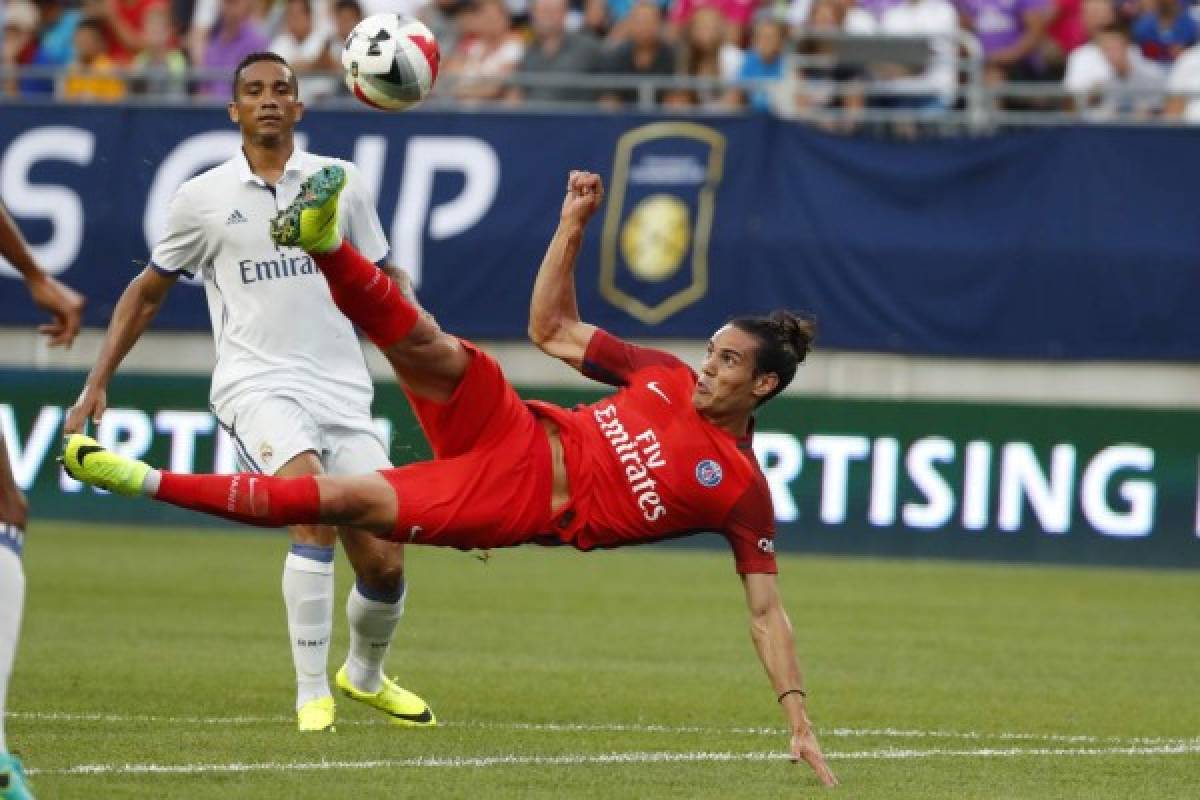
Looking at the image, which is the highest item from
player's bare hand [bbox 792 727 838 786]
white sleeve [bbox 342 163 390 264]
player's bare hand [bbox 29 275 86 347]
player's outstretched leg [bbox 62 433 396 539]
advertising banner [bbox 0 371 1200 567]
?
white sleeve [bbox 342 163 390 264]

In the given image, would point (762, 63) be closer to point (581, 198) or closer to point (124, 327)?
point (124, 327)

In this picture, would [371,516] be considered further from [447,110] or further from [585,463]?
[447,110]

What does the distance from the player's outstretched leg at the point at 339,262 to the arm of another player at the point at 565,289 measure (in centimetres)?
65

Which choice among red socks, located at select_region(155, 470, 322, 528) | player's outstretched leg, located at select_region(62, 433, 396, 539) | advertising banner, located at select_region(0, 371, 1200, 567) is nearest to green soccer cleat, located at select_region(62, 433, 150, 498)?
player's outstretched leg, located at select_region(62, 433, 396, 539)

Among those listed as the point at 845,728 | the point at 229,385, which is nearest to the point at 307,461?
the point at 229,385

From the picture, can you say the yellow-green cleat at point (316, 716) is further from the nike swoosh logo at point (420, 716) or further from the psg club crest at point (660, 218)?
the psg club crest at point (660, 218)

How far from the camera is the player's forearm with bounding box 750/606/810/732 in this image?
8.55m

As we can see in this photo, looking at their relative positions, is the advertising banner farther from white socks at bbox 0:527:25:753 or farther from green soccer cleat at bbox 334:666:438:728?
white socks at bbox 0:527:25:753

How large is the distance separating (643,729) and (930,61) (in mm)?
11523

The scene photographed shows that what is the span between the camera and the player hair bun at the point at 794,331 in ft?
29.2

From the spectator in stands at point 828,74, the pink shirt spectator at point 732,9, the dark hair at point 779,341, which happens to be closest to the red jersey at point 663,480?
the dark hair at point 779,341

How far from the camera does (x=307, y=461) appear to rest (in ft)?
31.9

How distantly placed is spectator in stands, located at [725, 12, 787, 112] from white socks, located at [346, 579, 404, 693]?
11.6m

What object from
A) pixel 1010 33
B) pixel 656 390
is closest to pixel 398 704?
pixel 656 390
